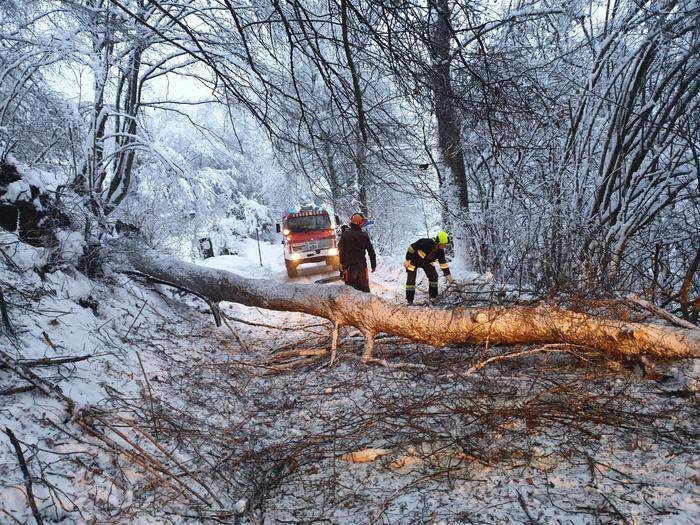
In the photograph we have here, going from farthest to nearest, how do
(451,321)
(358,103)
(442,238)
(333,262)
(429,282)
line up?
(333,262), (429,282), (442,238), (451,321), (358,103)

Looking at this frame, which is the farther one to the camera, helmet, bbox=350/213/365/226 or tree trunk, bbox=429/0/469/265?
helmet, bbox=350/213/365/226

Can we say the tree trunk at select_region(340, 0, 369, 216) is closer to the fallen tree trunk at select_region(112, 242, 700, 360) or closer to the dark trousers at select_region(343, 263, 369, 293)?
the fallen tree trunk at select_region(112, 242, 700, 360)

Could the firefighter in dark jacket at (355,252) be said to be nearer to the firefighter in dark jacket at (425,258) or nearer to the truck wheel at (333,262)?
the firefighter in dark jacket at (425,258)

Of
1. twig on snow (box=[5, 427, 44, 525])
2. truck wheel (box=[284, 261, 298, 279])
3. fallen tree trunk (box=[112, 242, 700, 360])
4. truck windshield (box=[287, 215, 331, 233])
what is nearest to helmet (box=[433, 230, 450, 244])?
fallen tree trunk (box=[112, 242, 700, 360])

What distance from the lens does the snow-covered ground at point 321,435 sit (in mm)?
2141

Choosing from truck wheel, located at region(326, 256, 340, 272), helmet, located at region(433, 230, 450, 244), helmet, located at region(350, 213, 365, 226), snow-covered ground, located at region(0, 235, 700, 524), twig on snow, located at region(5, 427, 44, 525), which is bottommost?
snow-covered ground, located at region(0, 235, 700, 524)

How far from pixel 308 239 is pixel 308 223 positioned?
102 cm

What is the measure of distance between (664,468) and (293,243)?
11.4 m

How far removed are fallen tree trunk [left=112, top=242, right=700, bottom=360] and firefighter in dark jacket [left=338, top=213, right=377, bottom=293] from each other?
108 inches

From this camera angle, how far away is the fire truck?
1280 centimetres

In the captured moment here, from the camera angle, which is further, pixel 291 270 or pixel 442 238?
pixel 291 270

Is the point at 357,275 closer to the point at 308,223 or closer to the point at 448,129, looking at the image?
the point at 448,129

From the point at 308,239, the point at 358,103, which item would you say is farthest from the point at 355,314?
the point at 308,239

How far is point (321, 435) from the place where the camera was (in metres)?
3.08
